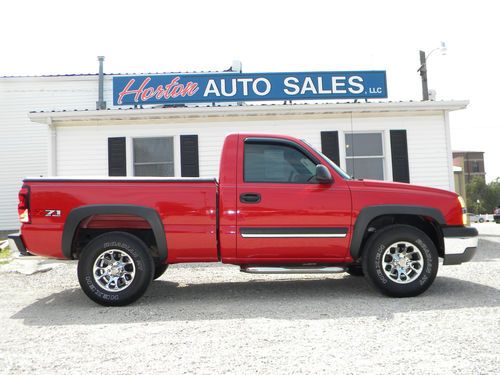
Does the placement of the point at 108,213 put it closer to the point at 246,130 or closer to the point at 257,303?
the point at 257,303

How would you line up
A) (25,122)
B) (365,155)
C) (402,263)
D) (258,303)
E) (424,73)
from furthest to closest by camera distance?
(25,122), (424,73), (365,155), (402,263), (258,303)

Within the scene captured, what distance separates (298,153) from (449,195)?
1.91 m

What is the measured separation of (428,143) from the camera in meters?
11.1

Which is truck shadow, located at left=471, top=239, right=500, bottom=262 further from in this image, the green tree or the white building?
the green tree

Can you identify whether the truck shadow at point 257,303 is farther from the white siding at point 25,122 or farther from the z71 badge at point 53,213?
the white siding at point 25,122

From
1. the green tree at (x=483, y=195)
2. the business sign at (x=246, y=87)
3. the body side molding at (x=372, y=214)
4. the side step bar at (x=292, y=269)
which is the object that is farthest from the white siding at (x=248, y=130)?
the green tree at (x=483, y=195)

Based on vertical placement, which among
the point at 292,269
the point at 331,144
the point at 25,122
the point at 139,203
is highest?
the point at 25,122

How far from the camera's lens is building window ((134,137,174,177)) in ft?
36.3

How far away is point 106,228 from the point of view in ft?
17.3

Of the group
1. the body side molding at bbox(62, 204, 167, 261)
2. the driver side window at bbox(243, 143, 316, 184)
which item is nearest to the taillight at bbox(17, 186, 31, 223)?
the body side molding at bbox(62, 204, 167, 261)

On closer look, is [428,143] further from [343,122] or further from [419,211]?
[419,211]

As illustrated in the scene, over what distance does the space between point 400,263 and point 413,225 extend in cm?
67

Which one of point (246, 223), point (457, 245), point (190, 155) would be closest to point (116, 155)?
point (190, 155)

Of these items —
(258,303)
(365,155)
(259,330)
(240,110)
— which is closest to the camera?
(259,330)
